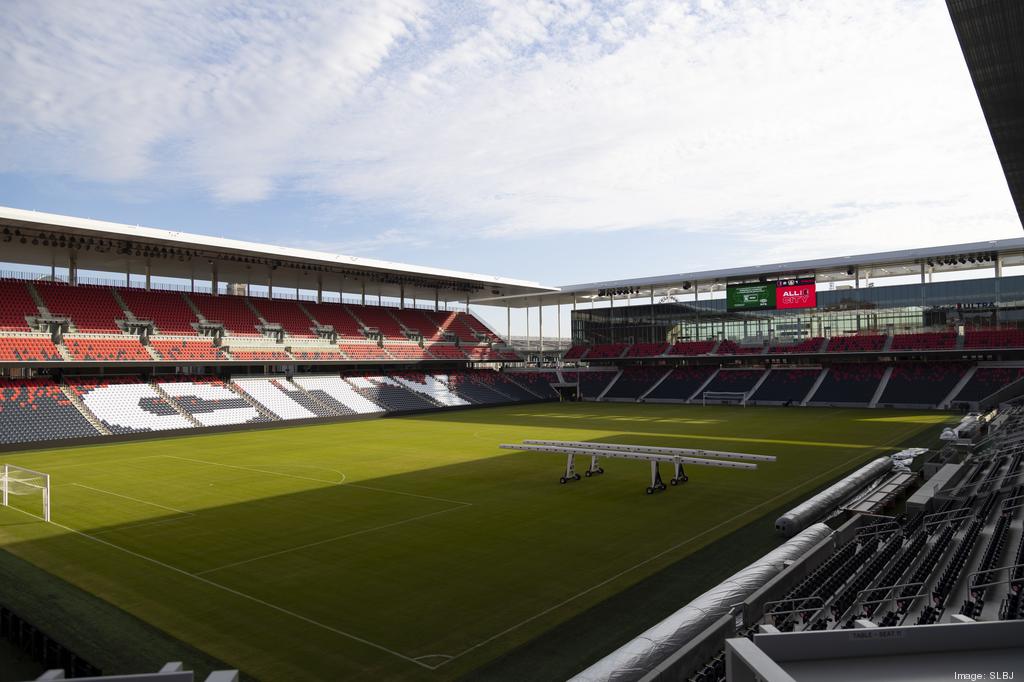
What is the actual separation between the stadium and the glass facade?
0.83 ft

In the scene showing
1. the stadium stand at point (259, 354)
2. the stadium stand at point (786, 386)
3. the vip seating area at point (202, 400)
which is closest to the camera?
the vip seating area at point (202, 400)

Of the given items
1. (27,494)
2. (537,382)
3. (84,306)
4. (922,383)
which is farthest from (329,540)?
(537,382)

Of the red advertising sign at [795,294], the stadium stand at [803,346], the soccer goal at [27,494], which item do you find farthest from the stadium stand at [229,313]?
the stadium stand at [803,346]

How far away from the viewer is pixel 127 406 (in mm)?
36906

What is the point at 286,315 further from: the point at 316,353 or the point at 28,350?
the point at 28,350

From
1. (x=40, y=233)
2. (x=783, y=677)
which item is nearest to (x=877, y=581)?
(x=783, y=677)

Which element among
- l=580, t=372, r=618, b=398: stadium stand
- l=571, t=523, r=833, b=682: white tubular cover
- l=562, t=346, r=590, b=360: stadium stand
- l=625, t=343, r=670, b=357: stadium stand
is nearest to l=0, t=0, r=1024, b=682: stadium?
l=571, t=523, r=833, b=682: white tubular cover

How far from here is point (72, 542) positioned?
15.1m

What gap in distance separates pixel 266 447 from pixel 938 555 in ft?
90.9

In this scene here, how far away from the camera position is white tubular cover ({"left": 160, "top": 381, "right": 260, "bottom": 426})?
38969 mm

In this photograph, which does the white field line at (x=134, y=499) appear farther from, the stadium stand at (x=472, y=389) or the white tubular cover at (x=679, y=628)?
the stadium stand at (x=472, y=389)

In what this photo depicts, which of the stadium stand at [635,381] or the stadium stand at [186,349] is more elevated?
the stadium stand at [186,349]

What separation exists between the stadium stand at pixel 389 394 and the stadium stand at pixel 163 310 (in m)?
12.3

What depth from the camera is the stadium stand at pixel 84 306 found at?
39.9 m
